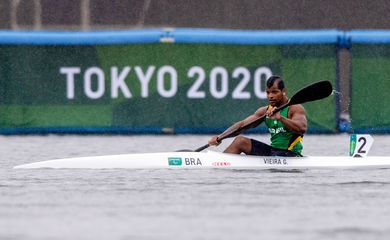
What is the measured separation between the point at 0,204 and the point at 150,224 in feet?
6.96

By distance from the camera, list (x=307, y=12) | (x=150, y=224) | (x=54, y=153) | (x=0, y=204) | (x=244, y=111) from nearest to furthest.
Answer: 1. (x=150, y=224)
2. (x=0, y=204)
3. (x=54, y=153)
4. (x=244, y=111)
5. (x=307, y=12)

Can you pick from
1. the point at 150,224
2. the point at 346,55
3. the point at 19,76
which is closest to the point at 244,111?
the point at 346,55

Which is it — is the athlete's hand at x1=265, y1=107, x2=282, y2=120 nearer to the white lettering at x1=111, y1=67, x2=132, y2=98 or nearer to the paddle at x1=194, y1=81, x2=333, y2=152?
the paddle at x1=194, y1=81, x2=333, y2=152

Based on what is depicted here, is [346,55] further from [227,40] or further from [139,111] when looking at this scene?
[139,111]

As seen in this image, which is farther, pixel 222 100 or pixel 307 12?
pixel 307 12

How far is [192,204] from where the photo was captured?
1202 centimetres

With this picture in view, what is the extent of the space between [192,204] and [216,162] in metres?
3.99

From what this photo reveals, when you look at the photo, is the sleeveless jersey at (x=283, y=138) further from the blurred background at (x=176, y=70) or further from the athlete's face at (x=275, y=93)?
the blurred background at (x=176, y=70)

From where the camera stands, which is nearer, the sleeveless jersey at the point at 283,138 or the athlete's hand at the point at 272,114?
the athlete's hand at the point at 272,114

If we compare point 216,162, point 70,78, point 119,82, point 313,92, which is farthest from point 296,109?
point 70,78

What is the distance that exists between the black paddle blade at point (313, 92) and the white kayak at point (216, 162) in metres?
0.70

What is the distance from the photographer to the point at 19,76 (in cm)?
2248

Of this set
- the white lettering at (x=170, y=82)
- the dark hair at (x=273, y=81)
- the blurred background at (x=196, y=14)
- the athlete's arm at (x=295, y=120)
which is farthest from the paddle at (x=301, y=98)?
the blurred background at (x=196, y=14)

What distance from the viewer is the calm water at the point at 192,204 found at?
10.2 m
